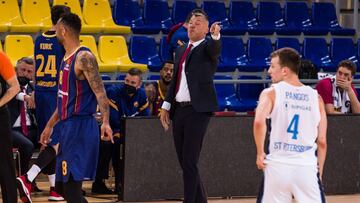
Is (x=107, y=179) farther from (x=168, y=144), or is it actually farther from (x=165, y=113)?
(x=165, y=113)

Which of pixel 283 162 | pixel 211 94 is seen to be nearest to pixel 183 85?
pixel 211 94

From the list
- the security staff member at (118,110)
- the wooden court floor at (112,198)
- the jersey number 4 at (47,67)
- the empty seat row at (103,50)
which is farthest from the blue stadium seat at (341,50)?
the jersey number 4 at (47,67)

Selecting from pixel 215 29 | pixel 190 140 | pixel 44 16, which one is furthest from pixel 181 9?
pixel 215 29

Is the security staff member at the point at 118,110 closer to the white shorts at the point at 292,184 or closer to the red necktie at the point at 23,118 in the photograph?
the red necktie at the point at 23,118

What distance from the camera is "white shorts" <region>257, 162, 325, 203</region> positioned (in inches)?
251

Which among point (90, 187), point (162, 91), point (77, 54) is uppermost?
point (77, 54)

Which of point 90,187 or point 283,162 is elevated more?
point 283,162

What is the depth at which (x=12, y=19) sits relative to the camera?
43.3ft

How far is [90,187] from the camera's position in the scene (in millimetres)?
11094

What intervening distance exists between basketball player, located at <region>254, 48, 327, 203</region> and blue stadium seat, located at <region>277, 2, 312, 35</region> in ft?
28.6

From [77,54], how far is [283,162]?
Result: 2050mm

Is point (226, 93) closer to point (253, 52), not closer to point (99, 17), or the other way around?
point (253, 52)

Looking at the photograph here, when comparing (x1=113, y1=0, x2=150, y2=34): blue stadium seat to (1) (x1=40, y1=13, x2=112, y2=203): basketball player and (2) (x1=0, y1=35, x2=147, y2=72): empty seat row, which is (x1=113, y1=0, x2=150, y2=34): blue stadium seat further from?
(1) (x1=40, y1=13, x2=112, y2=203): basketball player

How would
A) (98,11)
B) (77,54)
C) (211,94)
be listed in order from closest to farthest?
(77,54)
(211,94)
(98,11)
